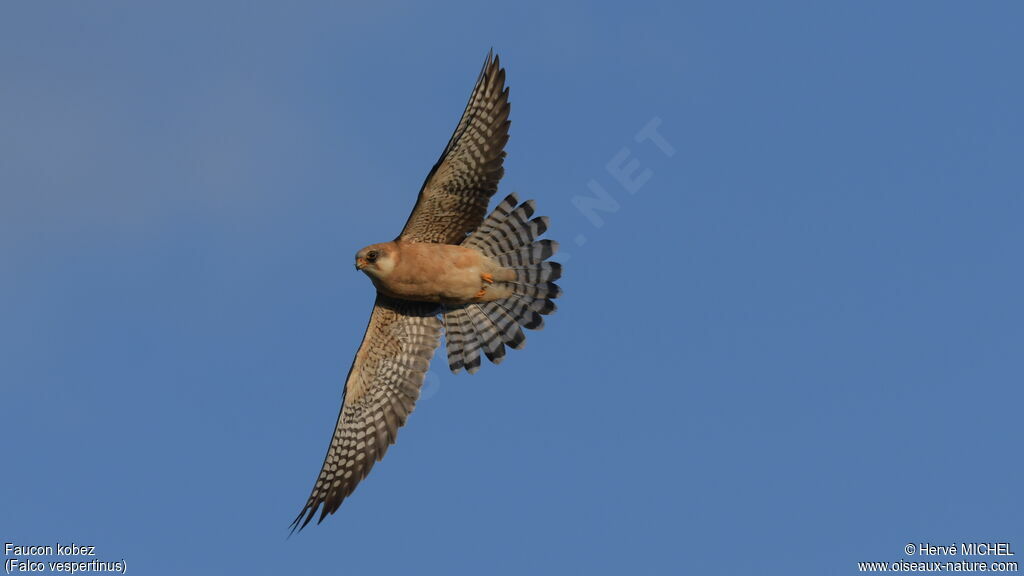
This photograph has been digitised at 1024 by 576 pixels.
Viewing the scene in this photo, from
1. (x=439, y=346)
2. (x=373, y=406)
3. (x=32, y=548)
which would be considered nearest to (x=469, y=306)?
(x=439, y=346)

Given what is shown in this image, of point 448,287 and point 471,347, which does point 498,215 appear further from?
point 471,347

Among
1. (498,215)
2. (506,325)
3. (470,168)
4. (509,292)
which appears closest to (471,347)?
(506,325)

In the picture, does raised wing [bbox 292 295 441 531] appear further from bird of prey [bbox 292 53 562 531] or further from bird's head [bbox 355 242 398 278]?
bird's head [bbox 355 242 398 278]

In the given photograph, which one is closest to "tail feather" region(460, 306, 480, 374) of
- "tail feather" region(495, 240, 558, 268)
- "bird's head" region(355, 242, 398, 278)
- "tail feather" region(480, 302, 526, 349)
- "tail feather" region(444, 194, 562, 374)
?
"tail feather" region(444, 194, 562, 374)

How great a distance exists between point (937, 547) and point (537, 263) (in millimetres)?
5551

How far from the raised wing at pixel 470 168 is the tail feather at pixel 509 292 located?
0.28m

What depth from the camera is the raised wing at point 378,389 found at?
532 inches

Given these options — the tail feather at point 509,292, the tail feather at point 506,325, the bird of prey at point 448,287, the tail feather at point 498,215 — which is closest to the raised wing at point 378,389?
the bird of prey at point 448,287

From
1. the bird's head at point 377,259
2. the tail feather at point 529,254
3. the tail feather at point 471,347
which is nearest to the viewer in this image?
the bird's head at point 377,259

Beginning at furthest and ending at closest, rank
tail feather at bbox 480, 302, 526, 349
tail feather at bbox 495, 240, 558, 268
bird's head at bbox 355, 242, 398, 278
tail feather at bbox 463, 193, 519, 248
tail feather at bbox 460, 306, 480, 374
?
tail feather at bbox 460, 306, 480, 374 < tail feather at bbox 480, 302, 526, 349 < tail feather at bbox 495, 240, 558, 268 < tail feather at bbox 463, 193, 519, 248 < bird's head at bbox 355, 242, 398, 278

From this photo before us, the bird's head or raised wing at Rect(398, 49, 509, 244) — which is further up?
raised wing at Rect(398, 49, 509, 244)

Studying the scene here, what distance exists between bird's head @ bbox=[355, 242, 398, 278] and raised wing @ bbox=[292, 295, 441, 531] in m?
1.10

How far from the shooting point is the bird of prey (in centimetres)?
1248

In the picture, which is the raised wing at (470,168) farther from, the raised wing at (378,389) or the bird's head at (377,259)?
the raised wing at (378,389)
